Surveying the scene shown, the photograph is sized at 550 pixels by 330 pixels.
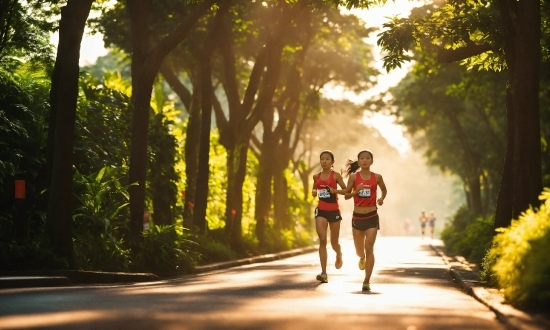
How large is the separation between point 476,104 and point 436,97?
1.66 meters

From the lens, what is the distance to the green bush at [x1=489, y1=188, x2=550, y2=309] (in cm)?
1103

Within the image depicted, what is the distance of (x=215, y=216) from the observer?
39.7 meters

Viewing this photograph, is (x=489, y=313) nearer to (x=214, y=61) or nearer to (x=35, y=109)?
(x=35, y=109)

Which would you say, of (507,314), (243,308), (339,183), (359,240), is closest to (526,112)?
(339,183)

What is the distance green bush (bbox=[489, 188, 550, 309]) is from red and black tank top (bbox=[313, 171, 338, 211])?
5.33 metres

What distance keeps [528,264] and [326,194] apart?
6.61 m

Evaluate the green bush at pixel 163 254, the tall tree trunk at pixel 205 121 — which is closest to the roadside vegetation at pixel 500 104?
the tall tree trunk at pixel 205 121

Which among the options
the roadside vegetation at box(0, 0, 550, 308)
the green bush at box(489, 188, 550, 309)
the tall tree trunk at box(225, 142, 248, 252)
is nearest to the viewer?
the green bush at box(489, 188, 550, 309)

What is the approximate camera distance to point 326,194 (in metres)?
17.7

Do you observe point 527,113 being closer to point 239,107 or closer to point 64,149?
point 64,149

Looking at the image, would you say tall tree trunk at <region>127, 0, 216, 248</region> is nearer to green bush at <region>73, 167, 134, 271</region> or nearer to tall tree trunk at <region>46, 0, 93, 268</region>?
green bush at <region>73, 167, 134, 271</region>

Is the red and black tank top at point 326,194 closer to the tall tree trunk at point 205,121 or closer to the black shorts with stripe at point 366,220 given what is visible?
the black shorts with stripe at point 366,220

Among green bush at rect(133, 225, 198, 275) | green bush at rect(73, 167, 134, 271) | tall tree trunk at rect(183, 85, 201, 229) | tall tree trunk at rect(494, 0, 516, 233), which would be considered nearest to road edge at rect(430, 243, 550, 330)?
tall tree trunk at rect(494, 0, 516, 233)

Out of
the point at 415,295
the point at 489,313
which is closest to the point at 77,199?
the point at 415,295
